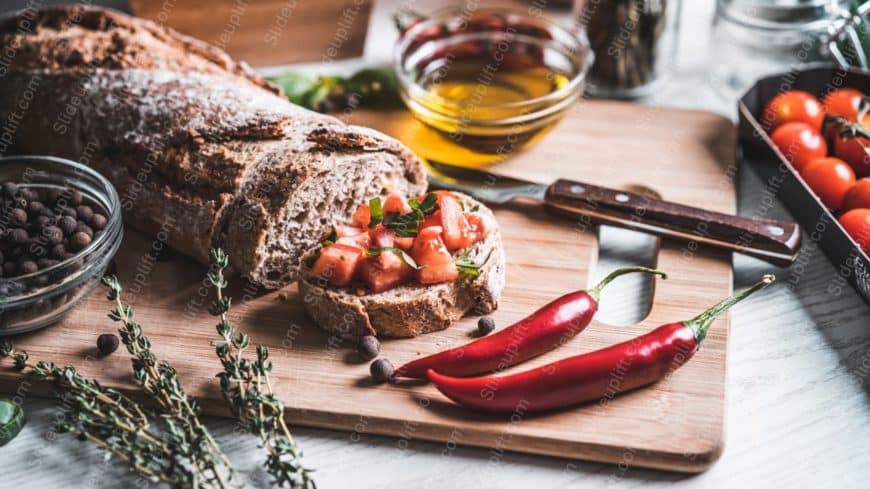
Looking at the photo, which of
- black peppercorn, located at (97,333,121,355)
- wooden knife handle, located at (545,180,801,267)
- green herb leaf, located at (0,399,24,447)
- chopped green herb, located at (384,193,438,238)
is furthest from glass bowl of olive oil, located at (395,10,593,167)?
green herb leaf, located at (0,399,24,447)

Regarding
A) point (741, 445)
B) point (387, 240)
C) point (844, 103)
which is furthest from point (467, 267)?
point (844, 103)

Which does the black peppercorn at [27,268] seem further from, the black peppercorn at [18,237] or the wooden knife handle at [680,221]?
the wooden knife handle at [680,221]

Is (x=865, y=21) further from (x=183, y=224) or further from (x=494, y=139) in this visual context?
(x=183, y=224)

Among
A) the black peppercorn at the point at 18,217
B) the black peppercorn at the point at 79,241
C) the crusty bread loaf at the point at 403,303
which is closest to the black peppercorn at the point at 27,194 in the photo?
the black peppercorn at the point at 18,217

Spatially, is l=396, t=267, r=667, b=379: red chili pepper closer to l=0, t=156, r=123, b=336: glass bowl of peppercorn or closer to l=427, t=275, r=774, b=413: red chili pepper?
l=427, t=275, r=774, b=413: red chili pepper

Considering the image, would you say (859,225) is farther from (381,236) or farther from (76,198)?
(76,198)

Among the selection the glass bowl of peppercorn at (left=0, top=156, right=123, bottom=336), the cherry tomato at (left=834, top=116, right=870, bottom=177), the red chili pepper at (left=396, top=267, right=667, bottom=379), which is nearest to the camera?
the red chili pepper at (left=396, top=267, right=667, bottom=379)

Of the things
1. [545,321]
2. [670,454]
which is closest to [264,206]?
[545,321]
